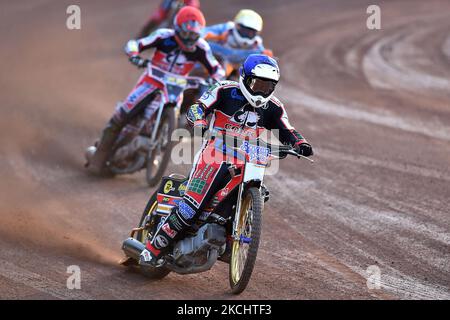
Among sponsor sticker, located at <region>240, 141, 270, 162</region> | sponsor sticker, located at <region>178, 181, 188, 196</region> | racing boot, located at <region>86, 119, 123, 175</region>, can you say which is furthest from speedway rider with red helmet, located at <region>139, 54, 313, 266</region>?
racing boot, located at <region>86, 119, 123, 175</region>

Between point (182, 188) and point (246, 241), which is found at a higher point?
point (182, 188)

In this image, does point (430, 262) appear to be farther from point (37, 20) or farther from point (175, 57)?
point (37, 20)

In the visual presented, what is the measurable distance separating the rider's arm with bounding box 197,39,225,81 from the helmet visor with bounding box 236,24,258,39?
2.91 m

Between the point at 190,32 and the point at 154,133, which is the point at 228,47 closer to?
the point at 190,32

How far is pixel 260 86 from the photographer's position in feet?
26.4

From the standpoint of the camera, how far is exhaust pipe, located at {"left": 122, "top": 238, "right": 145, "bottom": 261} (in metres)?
8.63

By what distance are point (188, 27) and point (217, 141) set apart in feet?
15.1

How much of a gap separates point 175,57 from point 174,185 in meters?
4.28

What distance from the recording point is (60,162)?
14.1m

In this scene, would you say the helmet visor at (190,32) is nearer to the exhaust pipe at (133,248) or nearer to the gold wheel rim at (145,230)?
the gold wheel rim at (145,230)

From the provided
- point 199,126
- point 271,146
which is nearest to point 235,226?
point 271,146

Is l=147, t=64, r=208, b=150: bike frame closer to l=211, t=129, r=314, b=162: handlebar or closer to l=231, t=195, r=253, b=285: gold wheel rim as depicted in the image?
l=211, t=129, r=314, b=162: handlebar
